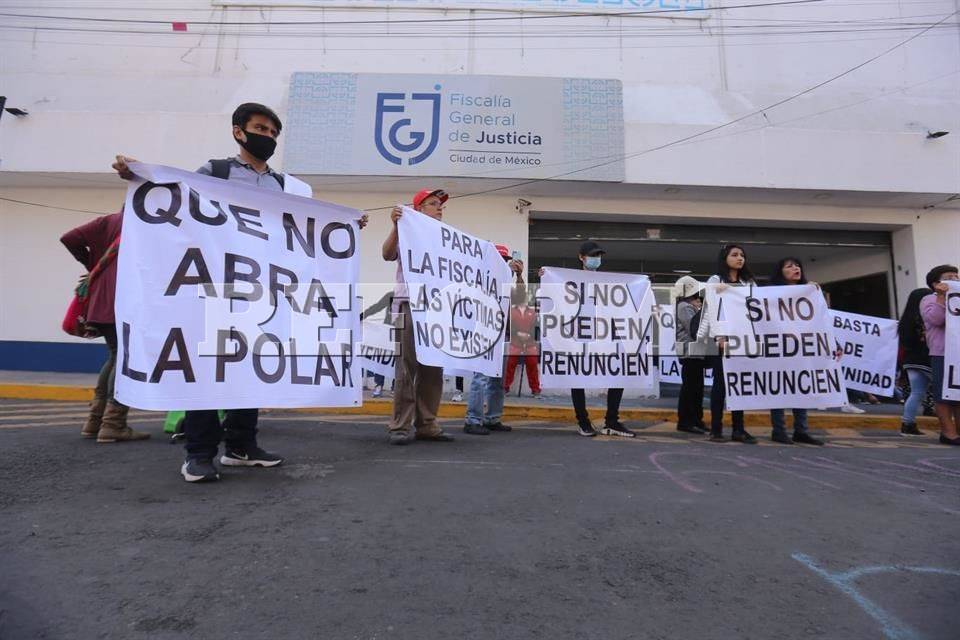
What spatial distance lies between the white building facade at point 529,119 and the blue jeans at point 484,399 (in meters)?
5.57

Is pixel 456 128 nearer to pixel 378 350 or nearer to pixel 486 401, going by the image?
pixel 378 350

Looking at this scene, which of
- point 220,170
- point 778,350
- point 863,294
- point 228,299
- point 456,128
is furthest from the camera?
point 863,294

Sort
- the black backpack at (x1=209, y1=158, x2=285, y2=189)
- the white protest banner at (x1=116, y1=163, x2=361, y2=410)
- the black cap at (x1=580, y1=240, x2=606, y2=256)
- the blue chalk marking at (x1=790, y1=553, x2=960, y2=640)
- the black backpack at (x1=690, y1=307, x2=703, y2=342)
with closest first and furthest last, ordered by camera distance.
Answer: the blue chalk marking at (x1=790, y1=553, x2=960, y2=640), the white protest banner at (x1=116, y1=163, x2=361, y2=410), the black backpack at (x1=209, y1=158, x2=285, y2=189), the black backpack at (x1=690, y1=307, x2=703, y2=342), the black cap at (x1=580, y1=240, x2=606, y2=256)

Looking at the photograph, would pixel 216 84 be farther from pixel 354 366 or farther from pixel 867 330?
pixel 867 330

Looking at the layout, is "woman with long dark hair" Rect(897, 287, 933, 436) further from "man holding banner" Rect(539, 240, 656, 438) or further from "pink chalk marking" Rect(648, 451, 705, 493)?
"pink chalk marking" Rect(648, 451, 705, 493)

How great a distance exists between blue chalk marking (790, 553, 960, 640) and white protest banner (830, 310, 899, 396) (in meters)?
6.14

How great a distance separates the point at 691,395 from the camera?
574 centimetres

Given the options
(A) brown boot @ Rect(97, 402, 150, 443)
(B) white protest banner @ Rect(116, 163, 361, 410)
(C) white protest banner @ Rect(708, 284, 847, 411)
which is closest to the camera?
(B) white protest banner @ Rect(116, 163, 361, 410)

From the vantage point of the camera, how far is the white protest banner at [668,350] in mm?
7457

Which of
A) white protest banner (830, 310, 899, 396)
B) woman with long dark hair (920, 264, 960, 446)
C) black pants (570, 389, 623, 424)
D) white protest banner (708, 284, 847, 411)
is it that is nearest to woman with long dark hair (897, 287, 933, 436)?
woman with long dark hair (920, 264, 960, 446)

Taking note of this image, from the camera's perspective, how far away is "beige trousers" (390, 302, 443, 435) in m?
4.33

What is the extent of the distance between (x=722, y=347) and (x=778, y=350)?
587 mm

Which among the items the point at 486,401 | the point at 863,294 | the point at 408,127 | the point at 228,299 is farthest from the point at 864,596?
the point at 863,294

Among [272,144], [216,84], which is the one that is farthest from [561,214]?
[272,144]
